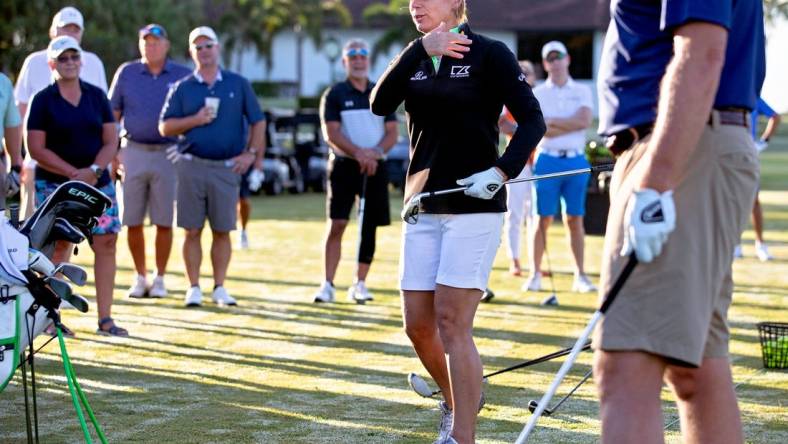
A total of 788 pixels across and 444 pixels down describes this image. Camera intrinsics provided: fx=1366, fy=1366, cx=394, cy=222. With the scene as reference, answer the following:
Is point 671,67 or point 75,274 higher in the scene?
point 671,67

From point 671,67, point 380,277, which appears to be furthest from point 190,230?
point 671,67

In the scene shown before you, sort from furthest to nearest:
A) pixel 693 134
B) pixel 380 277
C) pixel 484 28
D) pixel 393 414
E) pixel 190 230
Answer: pixel 484 28 < pixel 380 277 < pixel 190 230 < pixel 393 414 < pixel 693 134

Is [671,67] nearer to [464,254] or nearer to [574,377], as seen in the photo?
[464,254]

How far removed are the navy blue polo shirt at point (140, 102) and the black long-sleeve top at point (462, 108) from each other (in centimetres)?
622

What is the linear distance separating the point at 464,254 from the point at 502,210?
30 cm

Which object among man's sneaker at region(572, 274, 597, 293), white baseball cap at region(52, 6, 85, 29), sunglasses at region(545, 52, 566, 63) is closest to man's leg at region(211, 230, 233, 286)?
white baseball cap at region(52, 6, 85, 29)

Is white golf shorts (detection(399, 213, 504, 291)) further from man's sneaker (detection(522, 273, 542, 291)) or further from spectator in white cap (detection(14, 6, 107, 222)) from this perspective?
man's sneaker (detection(522, 273, 542, 291))

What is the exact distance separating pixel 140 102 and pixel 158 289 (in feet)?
5.43

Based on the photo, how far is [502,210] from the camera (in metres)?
5.98

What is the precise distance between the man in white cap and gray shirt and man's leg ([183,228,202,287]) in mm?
3017

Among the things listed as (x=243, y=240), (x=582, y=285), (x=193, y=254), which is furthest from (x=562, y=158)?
(x=243, y=240)

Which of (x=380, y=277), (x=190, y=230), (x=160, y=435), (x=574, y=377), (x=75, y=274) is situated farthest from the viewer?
(x=380, y=277)

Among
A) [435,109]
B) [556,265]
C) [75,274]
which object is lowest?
[556,265]

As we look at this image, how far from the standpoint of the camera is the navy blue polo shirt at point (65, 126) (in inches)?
375
